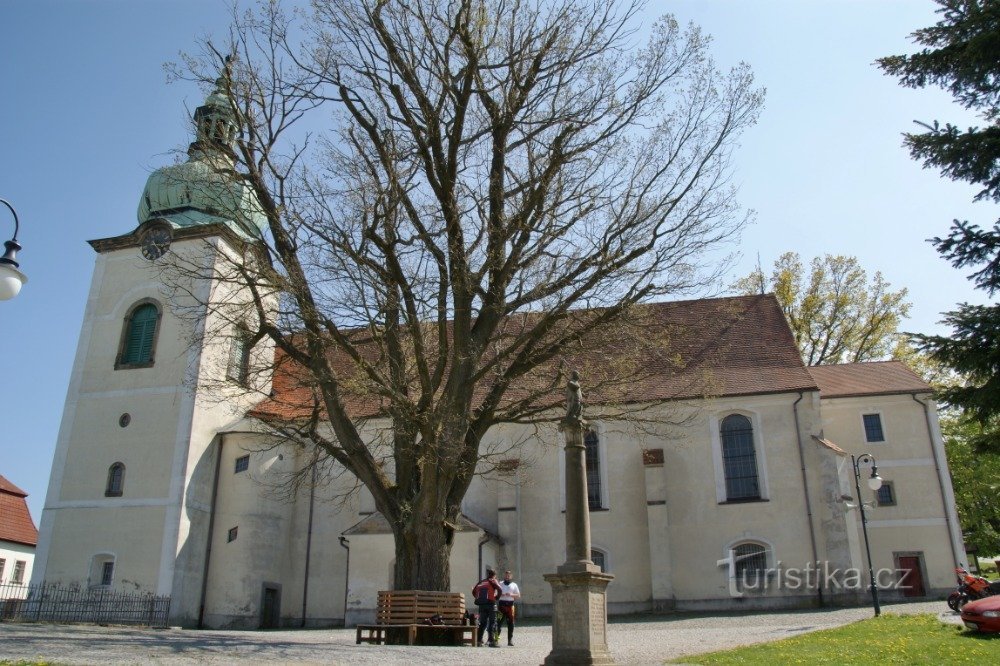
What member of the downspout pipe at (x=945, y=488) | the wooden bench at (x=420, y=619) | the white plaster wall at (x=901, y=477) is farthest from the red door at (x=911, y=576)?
the wooden bench at (x=420, y=619)

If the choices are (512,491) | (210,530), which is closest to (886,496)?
(512,491)

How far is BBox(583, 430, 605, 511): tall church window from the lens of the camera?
25.6 m

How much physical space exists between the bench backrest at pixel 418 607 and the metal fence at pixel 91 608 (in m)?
10.6

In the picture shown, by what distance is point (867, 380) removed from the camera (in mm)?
28141

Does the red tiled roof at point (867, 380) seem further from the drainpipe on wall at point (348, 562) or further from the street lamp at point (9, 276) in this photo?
the street lamp at point (9, 276)

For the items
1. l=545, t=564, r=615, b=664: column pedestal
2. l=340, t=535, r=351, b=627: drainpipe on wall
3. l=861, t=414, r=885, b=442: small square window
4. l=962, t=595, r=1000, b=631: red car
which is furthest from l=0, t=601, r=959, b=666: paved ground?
l=861, t=414, r=885, b=442: small square window

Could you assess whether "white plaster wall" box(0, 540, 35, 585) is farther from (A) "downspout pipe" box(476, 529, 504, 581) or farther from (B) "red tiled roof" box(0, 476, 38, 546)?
(A) "downspout pipe" box(476, 529, 504, 581)

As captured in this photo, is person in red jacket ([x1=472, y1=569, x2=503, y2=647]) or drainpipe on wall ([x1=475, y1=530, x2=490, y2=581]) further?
drainpipe on wall ([x1=475, y1=530, x2=490, y2=581])

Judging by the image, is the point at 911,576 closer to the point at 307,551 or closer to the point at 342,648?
the point at 307,551

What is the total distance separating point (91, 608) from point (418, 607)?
43.4ft

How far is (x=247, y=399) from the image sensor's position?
28375 mm

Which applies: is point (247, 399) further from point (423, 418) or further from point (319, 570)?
point (423, 418)

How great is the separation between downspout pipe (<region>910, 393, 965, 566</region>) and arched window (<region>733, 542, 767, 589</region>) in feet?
21.7

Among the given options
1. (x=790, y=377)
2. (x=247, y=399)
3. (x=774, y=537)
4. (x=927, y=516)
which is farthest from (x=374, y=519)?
(x=927, y=516)
